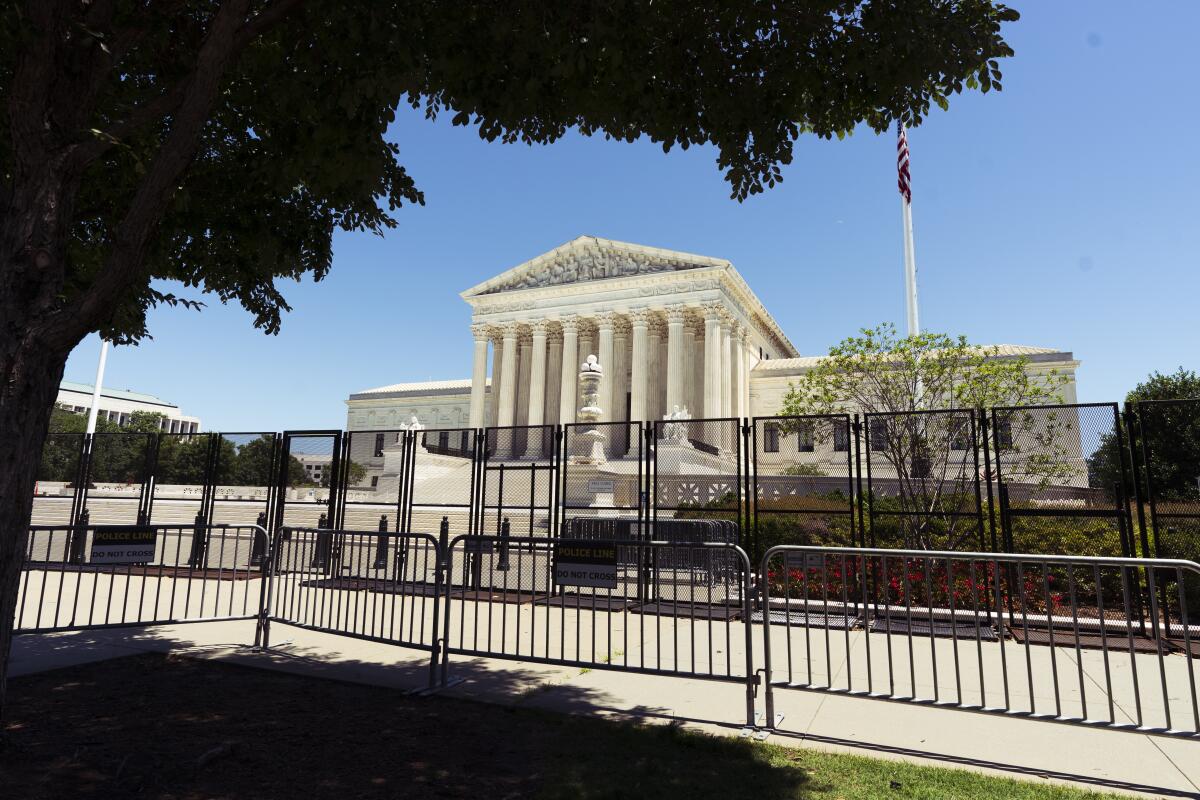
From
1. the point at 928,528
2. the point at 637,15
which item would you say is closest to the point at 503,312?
the point at 928,528

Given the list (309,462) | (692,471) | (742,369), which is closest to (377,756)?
(309,462)

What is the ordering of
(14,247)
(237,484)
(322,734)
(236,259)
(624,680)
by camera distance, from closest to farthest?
(14,247) → (322,734) → (624,680) → (236,259) → (237,484)

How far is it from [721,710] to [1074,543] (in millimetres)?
9780

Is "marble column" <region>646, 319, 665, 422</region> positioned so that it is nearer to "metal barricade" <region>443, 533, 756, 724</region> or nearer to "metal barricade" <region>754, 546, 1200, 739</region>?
"metal barricade" <region>443, 533, 756, 724</region>

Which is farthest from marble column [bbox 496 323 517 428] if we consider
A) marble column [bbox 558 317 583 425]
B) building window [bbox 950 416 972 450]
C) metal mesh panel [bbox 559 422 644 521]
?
building window [bbox 950 416 972 450]

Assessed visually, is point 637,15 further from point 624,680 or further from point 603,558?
point 624,680

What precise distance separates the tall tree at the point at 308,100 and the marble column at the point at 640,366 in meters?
44.7

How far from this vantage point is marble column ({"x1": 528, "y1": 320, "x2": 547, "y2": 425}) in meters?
56.9

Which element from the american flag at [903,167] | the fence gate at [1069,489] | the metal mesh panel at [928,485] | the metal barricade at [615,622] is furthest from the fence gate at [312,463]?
the american flag at [903,167]

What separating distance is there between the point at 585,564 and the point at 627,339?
5300cm

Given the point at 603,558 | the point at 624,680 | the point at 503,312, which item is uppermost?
the point at 503,312

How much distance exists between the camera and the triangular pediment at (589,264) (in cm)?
5391

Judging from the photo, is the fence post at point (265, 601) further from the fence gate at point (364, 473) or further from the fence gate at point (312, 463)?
the fence gate at point (312, 463)

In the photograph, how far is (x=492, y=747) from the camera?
15.8 ft
